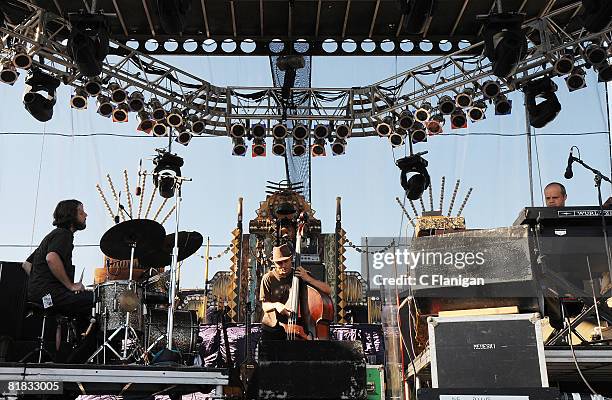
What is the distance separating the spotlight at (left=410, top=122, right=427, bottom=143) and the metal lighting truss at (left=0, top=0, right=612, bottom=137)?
289mm

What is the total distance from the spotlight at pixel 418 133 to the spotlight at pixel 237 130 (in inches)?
90.1

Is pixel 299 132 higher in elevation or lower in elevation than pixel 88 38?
higher

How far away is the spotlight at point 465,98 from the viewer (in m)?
9.34

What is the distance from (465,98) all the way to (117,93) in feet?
14.5

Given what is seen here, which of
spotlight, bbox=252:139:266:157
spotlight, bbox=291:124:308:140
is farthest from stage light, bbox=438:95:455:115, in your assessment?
spotlight, bbox=252:139:266:157

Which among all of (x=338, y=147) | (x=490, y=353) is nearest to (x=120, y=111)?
(x=338, y=147)

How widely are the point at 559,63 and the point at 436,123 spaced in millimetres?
1748

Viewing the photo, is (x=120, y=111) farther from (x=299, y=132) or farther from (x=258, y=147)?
(x=299, y=132)

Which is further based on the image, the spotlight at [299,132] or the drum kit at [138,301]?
the spotlight at [299,132]

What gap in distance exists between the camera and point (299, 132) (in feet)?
32.4

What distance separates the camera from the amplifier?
4078 mm

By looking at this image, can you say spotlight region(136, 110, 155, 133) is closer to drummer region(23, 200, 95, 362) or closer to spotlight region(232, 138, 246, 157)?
spotlight region(232, 138, 246, 157)

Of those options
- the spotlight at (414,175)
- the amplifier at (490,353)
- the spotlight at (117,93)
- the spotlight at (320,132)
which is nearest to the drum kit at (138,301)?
the amplifier at (490,353)

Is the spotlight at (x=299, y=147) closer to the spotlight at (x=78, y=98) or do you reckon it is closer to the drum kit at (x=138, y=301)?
the spotlight at (x=78, y=98)
